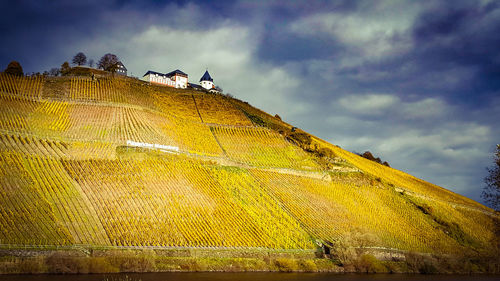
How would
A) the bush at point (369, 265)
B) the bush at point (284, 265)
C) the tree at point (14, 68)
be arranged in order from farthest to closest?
1. the tree at point (14, 68)
2. the bush at point (369, 265)
3. the bush at point (284, 265)

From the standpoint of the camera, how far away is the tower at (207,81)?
122m

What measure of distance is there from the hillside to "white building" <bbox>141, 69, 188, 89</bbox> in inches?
1457

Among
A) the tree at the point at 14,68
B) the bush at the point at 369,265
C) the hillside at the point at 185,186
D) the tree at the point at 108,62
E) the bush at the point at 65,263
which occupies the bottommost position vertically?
the bush at the point at 369,265

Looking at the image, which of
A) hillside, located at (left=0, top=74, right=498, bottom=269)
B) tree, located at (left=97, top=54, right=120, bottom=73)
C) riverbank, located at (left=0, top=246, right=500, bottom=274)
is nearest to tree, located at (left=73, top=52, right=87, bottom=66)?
tree, located at (left=97, top=54, right=120, bottom=73)

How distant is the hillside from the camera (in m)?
32.7

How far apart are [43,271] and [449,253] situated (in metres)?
39.3

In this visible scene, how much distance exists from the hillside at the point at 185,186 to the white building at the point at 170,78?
121 feet

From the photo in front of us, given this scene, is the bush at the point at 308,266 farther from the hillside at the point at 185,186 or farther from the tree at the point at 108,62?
the tree at the point at 108,62

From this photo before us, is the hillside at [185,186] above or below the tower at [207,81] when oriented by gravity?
below

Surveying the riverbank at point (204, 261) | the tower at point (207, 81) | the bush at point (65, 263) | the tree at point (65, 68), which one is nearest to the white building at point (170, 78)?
the tower at point (207, 81)

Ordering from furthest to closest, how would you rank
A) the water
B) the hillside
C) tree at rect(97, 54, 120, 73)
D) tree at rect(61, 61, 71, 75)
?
tree at rect(97, 54, 120, 73), tree at rect(61, 61, 71, 75), the hillside, the water

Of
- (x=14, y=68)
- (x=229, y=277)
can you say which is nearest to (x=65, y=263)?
(x=229, y=277)

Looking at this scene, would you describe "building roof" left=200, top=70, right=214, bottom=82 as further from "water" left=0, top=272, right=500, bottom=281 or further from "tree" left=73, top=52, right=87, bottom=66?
"water" left=0, top=272, right=500, bottom=281

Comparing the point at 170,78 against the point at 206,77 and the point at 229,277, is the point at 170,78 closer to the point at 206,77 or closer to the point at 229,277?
the point at 206,77
